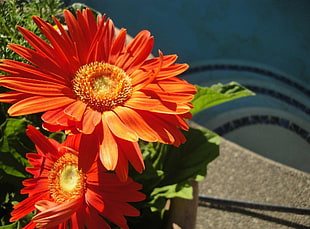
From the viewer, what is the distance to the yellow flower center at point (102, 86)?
43 centimetres

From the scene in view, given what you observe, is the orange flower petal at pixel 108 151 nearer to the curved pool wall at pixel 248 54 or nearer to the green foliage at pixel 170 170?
the green foliage at pixel 170 170

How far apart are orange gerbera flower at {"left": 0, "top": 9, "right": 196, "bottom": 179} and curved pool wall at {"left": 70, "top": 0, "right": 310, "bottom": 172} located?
2.87 ft

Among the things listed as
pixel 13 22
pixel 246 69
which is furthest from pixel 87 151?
pixel 246 69

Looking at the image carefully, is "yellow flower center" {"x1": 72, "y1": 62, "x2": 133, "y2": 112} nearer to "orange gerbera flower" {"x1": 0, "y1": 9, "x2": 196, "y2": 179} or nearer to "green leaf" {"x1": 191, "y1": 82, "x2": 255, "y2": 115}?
"orange gerbera flower" {"x1": 0, "y1": 9, "x2": 196, "y2": 179}

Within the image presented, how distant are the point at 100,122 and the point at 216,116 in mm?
990

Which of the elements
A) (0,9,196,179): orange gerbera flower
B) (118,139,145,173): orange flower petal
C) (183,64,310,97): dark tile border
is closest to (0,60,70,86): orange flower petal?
(0,9,196,179): orange gerbera flower

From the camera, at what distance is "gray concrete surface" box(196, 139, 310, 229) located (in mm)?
942

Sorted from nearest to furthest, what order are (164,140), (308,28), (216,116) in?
(164,140) → (216,116) → (308,28)

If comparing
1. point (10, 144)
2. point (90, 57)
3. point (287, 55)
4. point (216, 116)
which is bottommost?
point (216, 116)

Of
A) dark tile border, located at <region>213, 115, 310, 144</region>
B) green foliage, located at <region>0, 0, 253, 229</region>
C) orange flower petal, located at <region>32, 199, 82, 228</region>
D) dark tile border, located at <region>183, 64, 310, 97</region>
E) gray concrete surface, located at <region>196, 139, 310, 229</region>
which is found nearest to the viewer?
orange flower petal, located at <region>32, 199, 82, 228</region>

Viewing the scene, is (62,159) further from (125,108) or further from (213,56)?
(213,56)

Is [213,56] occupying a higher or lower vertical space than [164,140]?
lower

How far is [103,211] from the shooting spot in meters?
0.37

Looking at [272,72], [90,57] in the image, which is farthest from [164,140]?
[272,72]
